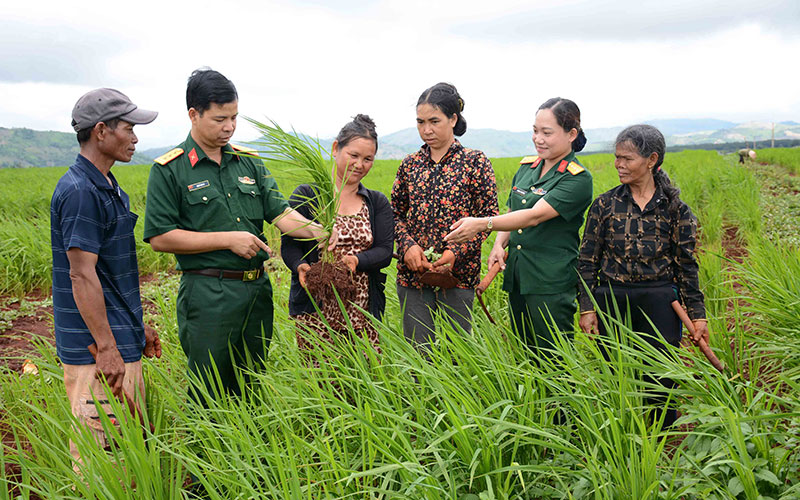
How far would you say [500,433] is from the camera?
181 cm

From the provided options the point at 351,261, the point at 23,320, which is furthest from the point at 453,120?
the point at 23,320

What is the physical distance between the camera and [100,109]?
1967 millimetres

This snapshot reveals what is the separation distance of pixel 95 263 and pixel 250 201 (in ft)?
2.27

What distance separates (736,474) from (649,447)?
427mm

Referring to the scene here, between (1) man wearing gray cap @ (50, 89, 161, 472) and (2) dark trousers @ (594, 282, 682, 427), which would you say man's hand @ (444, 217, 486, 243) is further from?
(1) man wearing gray cap @ (50, 89, 161, 472)

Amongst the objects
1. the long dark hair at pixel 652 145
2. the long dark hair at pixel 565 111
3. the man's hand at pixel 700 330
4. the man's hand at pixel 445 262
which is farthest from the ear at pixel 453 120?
the man's hand at pixel 700 330

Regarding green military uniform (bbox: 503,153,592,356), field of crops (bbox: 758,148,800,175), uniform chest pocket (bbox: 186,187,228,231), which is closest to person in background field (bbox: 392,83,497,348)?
green military uniform (bbox: 503,153,592,356)

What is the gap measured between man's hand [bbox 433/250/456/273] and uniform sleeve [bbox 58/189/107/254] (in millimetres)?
1474

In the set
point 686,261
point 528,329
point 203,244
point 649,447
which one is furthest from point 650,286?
point 203,244

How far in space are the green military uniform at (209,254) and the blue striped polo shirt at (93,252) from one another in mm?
131

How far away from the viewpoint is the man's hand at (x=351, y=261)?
2.48 metres

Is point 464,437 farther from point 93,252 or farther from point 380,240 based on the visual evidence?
point 93,252

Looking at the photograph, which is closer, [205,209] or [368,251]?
[205,209]

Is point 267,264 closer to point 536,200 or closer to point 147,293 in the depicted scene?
point 147,293
